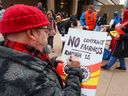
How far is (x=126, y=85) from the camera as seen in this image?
240 inches

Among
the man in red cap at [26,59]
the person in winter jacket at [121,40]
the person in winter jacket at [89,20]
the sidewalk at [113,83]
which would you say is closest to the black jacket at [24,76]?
the man in red cap at [26,59]

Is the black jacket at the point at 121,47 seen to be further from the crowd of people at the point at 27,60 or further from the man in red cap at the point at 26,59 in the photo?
the man in red cap at the point at 26,59

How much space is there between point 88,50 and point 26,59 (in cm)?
113

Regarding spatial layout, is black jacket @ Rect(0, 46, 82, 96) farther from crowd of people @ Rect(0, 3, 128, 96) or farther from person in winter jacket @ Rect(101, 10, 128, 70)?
person in winter jacket @ Rect(101, 10, 128, 70)

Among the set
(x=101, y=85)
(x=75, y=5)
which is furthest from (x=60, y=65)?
(x=75, y=5)

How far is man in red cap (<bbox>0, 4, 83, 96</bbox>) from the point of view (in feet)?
5.15

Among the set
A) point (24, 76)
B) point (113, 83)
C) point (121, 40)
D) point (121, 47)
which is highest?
point (24, 76)

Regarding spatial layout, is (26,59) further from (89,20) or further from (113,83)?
(89,20)

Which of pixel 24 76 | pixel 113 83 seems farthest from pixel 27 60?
pixel 113 83

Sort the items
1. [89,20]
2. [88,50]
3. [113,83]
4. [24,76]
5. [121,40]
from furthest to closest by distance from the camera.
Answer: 1. [89,20]
2. [121,40]
3. [113,83]
4. [88,50]
5. [24,76]

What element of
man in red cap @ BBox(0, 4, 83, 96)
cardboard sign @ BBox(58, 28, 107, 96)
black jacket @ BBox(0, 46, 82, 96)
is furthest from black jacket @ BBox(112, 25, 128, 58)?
black jacket @ BBox(0, 46, 82, 96)

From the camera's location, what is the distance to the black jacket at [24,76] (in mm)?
1562

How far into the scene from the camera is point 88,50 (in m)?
2.67

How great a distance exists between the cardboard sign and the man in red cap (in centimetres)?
67
